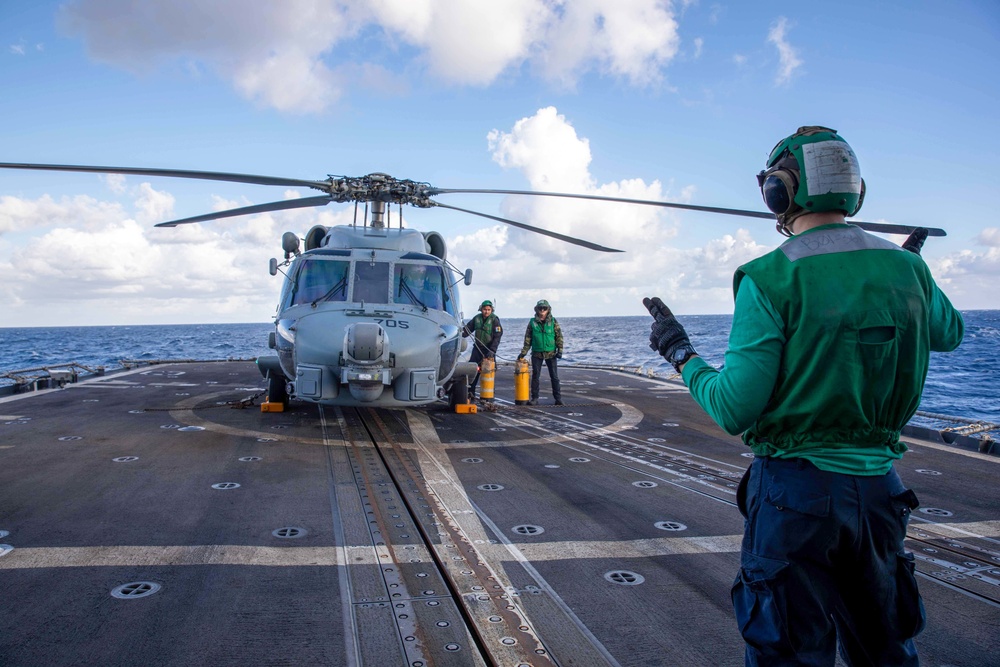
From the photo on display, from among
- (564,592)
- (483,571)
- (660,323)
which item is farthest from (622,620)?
(660,323)

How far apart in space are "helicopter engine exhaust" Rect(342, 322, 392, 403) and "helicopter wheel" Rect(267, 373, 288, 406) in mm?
3203

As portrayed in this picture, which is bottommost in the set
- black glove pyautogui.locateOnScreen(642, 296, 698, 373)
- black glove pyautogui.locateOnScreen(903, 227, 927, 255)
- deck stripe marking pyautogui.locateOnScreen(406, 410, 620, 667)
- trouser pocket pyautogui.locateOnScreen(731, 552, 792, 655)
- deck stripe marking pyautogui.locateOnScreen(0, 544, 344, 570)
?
deck stripe marking pyautogui.locateOnScreen(0, 544, 344, 570)

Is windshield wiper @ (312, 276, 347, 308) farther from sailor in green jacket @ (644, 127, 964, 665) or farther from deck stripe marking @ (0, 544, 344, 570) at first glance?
sailor in green jacket @ (644, 127, 964, 665)

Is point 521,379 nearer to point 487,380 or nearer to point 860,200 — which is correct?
point 487,380

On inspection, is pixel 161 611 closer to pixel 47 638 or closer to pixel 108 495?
pixel 47 638

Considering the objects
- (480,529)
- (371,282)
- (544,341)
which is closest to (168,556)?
(480,529)

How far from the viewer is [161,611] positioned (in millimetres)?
3430

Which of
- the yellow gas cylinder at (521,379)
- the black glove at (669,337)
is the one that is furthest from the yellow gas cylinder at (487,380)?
the black glove at (669,337)

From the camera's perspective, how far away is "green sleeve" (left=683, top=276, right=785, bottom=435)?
193cm

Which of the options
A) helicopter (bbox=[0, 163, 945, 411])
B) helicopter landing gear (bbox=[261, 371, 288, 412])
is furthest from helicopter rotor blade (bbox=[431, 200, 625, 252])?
helicopter landing gear (bbox=[261, 371, 288, 412])

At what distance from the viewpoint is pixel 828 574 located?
1.94m

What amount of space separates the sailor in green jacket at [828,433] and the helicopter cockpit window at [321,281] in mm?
8096

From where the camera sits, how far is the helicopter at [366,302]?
820 centimetres

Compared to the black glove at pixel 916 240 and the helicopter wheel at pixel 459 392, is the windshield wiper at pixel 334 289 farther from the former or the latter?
the black glove at pixel 916 240
